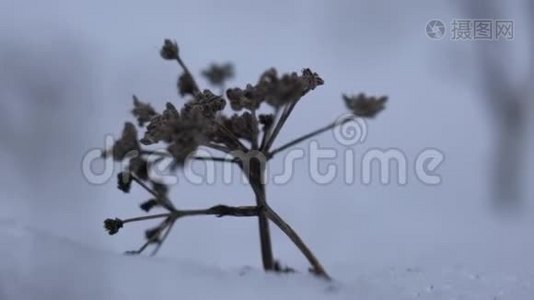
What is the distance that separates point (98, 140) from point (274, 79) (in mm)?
363

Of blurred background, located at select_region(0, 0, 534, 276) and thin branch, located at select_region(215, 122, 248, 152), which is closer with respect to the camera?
thin branch, located at select_region(215, 122, 248, 152)

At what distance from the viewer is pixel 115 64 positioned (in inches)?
23.8

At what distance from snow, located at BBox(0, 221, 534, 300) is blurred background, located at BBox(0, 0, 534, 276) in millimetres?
195

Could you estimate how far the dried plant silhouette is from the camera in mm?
235

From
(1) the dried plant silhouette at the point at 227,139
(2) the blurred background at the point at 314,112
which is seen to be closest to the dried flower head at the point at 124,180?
(1) the dried plant silhouette at the point at 227,139

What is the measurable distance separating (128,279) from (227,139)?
0.23 feet

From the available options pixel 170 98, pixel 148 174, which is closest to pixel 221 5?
pixel 170 98

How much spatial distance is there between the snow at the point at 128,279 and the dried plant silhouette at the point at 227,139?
11mm

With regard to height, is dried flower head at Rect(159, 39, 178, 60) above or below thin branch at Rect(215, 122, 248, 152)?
above

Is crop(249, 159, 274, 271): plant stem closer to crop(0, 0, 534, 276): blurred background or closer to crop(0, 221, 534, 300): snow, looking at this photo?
crop(0, 221, 534, 300): snow

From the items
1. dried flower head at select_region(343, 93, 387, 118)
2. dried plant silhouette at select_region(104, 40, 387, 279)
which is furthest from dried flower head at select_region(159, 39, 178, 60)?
dried flower head at select_region(343, 93, 387, 118)

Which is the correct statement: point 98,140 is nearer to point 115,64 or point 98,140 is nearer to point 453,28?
point 115,64

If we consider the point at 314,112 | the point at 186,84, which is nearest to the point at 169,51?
the point at 186,84

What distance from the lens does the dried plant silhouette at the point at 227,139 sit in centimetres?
24
